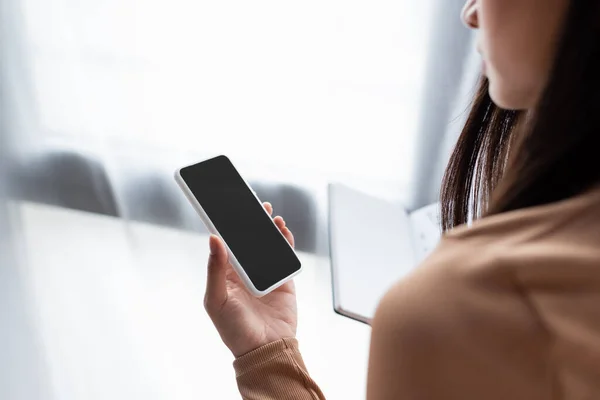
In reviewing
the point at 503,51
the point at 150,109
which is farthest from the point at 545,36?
the point at 150,109

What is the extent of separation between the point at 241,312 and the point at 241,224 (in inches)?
5.2

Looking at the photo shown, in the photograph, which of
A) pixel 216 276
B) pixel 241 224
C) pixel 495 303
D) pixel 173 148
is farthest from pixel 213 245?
pixel 173 148

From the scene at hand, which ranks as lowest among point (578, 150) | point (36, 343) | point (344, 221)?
point (36, 343)

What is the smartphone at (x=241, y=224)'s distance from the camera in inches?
25.1

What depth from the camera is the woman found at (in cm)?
25

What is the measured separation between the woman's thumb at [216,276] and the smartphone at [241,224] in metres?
0.05

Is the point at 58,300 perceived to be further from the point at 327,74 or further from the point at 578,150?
the point at 578,150

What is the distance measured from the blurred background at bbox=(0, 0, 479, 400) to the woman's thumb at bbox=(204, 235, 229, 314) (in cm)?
37

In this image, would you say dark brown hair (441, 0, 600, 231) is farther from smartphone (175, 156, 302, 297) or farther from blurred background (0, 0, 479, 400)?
blurred background (0, 0, 479, 400)

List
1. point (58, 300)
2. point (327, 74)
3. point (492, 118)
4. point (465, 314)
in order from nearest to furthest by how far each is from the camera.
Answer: point (465, 314) < point (492, 118) < point (327, 74) < point (58, 300)

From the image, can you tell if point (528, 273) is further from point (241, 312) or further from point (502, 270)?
point (241, 312)

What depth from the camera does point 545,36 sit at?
1.03 ft

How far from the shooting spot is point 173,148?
0.97m

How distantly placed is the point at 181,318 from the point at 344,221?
30cm
